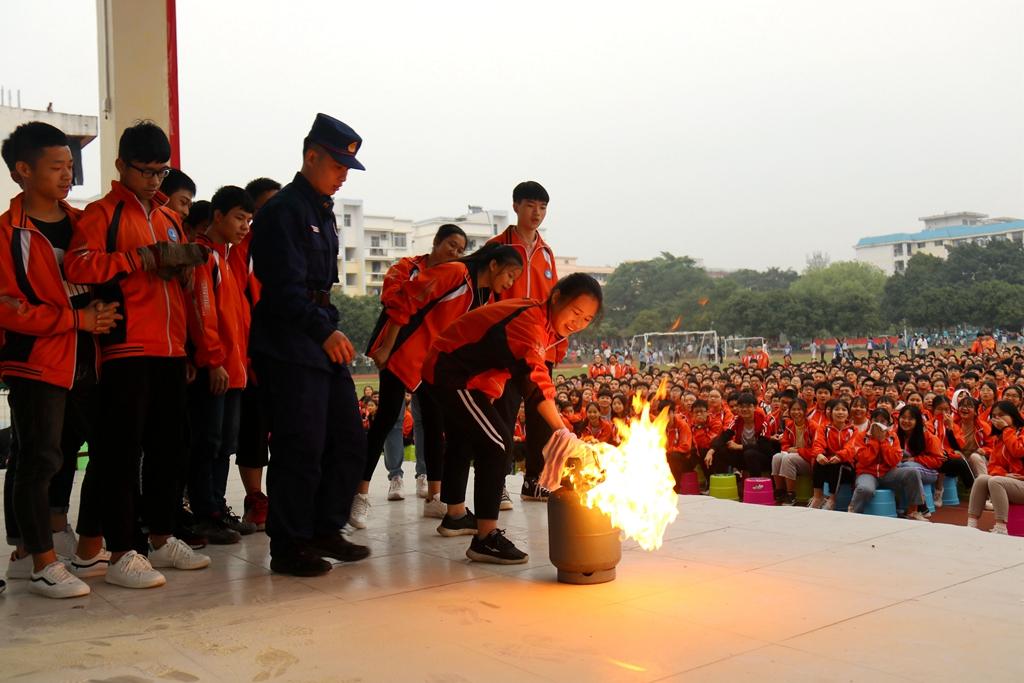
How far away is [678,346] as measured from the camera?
47156 millimetres

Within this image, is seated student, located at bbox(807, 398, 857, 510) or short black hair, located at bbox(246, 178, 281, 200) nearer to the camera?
short black hair, located at bbox(246, 178, 281, 200)

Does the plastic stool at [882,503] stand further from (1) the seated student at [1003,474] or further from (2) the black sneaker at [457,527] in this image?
(2) the black sneaker at [457,527]

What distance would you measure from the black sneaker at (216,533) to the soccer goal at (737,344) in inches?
1646

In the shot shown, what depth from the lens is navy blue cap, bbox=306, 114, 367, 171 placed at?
10.9 feet

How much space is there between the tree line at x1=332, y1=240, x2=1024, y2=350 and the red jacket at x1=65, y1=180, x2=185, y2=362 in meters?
25.9

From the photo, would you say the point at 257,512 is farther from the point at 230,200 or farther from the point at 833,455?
the point at 833,455

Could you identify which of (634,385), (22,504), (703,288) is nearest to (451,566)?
(22,504)

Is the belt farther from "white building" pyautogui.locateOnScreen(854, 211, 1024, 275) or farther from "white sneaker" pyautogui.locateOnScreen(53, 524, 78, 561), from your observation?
"white building" pyautogui.locateOnScreen(854, 211, 1024, 275)

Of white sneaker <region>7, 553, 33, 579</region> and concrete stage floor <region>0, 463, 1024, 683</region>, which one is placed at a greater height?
white sneaker <region>7, 553, 33, 579</region>

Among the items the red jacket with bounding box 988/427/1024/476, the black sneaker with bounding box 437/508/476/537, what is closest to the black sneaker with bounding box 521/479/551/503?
the black sneaker with bounding box 437/508/476/537

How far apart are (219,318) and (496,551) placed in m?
1.56

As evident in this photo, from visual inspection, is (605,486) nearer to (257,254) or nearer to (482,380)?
(482,380)

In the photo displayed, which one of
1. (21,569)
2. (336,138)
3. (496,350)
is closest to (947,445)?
(496,350)

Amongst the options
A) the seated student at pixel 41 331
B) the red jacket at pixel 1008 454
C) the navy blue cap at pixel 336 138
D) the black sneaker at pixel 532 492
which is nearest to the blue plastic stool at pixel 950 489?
the red jacket at pixel 1008 454
